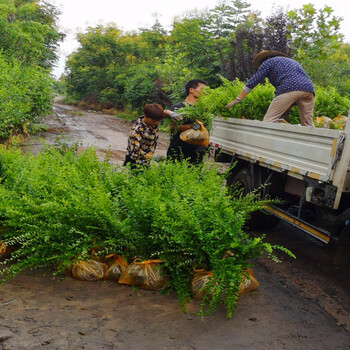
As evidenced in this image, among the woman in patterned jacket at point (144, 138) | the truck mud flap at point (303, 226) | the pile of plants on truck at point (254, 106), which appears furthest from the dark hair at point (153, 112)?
the truck mud flap at point (303, 226)

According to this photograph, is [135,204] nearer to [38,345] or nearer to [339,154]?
[38,345]

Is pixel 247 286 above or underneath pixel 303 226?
underneath

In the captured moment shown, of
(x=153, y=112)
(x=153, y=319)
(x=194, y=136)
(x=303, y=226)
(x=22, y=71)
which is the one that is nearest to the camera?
(x=153, y=319)

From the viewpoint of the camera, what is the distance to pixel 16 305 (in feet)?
10.7

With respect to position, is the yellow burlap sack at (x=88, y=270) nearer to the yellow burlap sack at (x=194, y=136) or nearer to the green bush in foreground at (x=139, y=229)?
the green bush in foreground at (x=139, y=229)

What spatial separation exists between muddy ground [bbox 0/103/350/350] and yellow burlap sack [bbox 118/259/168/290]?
8 centimetres

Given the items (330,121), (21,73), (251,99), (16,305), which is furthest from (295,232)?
(21,73)

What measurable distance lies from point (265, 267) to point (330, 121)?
2.52 meters

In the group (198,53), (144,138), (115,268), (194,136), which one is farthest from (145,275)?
(198,53)

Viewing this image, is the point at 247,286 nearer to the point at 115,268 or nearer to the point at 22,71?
the point at 115,268

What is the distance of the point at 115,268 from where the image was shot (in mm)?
3848

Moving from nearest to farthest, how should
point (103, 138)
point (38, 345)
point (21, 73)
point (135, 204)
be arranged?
point (38, 345), point (135, 204), point (21, 73), point (103, 138)

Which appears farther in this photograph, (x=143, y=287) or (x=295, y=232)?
(x=295, y=232)

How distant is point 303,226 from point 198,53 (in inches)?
618
